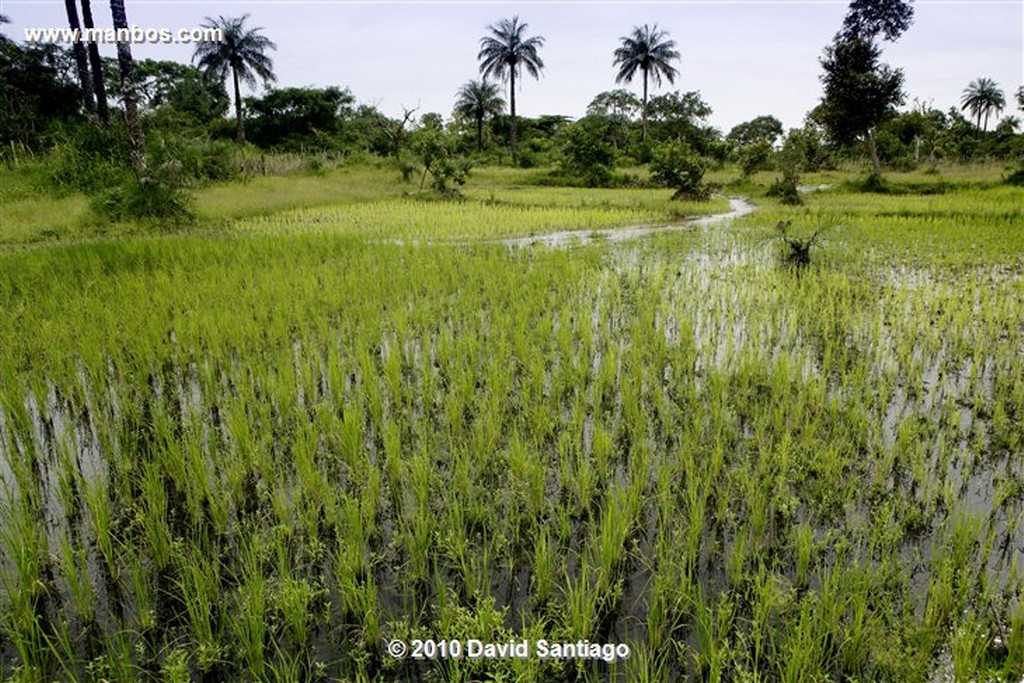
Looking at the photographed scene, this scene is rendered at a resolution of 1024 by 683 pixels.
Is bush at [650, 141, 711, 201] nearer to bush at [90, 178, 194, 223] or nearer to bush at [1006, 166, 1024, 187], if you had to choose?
bush at [1006, 166, 1024, 187]

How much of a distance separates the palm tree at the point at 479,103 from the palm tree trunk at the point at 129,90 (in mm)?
25027

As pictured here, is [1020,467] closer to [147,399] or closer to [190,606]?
[190,606]

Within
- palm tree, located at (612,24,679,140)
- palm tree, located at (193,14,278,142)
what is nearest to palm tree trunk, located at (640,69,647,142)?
palm tree, located at (612,24,679,140)

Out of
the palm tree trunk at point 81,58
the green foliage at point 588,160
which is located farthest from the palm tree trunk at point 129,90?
the green foliage at point 588,160

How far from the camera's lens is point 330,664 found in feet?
6.20

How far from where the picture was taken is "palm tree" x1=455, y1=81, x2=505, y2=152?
34.7m

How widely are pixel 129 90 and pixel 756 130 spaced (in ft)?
140

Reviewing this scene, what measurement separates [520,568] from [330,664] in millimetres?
790

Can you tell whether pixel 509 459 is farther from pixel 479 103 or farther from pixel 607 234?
pixel 479 103

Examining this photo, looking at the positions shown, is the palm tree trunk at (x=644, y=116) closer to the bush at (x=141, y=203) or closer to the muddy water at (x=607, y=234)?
the muddy water at (x=607, y=234)

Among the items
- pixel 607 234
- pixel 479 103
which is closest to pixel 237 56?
pixel 479 103

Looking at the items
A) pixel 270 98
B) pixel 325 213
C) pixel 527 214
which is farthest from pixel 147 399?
pixel 270 98

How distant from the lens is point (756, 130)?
A: 141 ft

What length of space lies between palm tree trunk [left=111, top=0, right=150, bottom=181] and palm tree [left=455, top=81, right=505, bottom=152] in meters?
25.0
